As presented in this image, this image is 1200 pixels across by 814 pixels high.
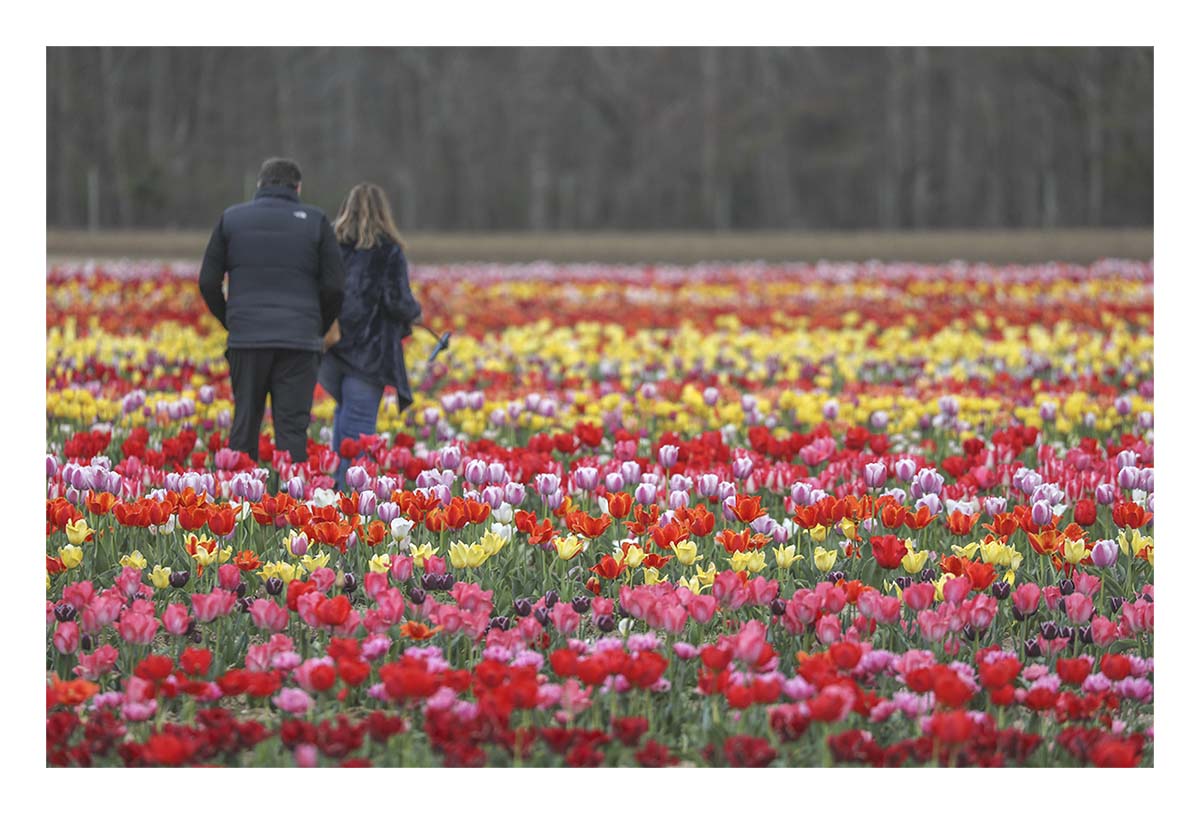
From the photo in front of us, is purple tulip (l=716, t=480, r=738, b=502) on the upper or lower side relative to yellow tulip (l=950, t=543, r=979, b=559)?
upper

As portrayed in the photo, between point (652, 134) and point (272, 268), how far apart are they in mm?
41037

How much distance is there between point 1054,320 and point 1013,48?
2490cm

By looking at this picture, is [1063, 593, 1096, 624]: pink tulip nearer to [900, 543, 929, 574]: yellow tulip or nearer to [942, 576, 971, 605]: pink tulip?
[942, 576, 971, 605]: pink tulip

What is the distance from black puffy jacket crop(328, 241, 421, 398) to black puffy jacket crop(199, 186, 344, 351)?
17.1 inches

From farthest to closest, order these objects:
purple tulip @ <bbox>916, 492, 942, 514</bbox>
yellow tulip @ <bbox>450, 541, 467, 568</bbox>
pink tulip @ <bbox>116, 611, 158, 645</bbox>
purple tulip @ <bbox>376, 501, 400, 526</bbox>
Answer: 1. purple tulip @ <bbox>916, 492, 942, 514</bbox>
2. purple tulip @ <bbox>376, 501, 400, 526</bbox>
3. yellow tulip @ <bbox>450, 541, 467, 568</bbox>
4. pink tulip @ <bbox>116, 611, 158, 645</bbox>

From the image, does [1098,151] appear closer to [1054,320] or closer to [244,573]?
[1054,320]

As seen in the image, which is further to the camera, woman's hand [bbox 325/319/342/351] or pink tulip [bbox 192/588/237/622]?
woman's hand [bbox 325/319/342/351]

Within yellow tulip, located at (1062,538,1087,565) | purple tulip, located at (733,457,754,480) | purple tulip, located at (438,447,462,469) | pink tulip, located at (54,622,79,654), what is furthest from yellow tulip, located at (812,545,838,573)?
pink tulip, located at (54,622,79,654)

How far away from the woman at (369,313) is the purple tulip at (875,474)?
7.24 ft

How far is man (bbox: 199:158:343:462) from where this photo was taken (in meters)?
6.21

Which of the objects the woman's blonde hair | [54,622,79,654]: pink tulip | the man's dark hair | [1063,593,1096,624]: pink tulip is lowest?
[54,622,79,654]: pink tulip

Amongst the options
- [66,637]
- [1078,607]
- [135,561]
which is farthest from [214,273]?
[1078,607]

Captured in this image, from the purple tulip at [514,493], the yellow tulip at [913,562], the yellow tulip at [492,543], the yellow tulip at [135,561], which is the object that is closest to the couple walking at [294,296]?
the purple tulip at [514,493]
